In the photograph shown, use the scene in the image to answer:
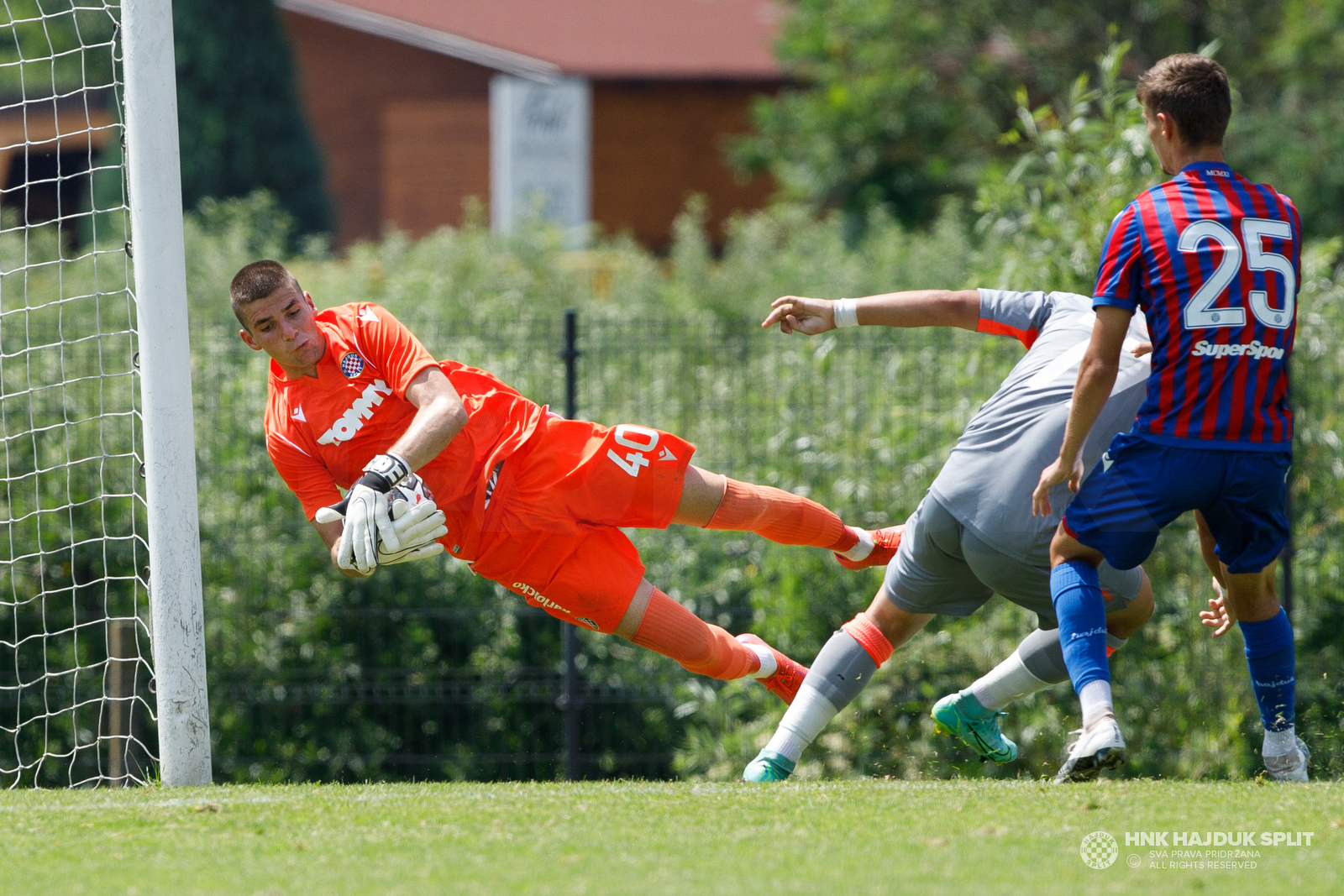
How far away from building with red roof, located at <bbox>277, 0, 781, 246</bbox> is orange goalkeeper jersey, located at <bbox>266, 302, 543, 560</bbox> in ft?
73.8

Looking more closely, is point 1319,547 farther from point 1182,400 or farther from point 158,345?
point 158,345

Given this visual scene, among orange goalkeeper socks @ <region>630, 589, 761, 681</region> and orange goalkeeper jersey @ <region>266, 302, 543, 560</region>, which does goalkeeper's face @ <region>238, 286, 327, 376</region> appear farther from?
orange goalkeeper socks @ <region>630, 589, 761, 681</region>

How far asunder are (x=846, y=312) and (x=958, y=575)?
3.23 feet

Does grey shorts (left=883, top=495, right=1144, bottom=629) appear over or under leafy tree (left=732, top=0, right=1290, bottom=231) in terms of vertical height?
under

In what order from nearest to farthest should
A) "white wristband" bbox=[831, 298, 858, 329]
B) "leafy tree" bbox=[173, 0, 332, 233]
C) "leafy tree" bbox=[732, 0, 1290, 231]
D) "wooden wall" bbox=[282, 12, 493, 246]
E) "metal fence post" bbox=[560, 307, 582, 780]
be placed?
"white wristband" bbox=[831, 298, 858, 329], "metal fence post" bbox=[560, 307, 582, 780], "leafy tree" bbox=[732, 0, 1290, 231], "leafy tree" bbox=[173, 0, 332, 233], "wooden wall" bbox=[282, 12, 493, 246]

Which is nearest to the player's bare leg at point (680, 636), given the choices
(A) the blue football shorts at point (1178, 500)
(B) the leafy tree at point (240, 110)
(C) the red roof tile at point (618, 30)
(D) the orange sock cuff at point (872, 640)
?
(D) the orange sock cuff at point (872, 640)

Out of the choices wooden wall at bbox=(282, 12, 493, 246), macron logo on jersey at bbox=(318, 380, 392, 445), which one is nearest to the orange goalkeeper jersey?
macron logo on jersey at bbox=(318, 380, 392, 445)

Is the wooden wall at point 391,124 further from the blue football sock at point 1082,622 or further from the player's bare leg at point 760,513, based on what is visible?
the blue football sock at point 1082,622

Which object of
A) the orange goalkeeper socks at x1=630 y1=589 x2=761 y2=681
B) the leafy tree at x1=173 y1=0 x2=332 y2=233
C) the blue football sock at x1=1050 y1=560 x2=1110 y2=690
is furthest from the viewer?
the leafy tree at x1=173 y1=0 x2=332 y2=233

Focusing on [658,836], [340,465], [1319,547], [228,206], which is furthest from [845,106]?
[658,836]

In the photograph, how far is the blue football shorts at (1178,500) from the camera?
356cm

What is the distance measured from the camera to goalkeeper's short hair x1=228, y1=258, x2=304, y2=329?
15.1 feet

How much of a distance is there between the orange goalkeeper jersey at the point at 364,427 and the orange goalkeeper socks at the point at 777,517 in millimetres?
805

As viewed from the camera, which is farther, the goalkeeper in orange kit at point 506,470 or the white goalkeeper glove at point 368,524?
the goalkeeper in orange kit at point 506,470
